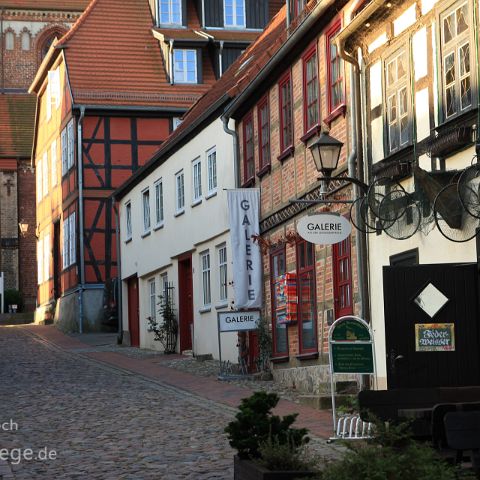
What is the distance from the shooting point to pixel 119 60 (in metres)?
38.5

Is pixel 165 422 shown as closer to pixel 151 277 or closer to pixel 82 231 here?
pixel 151 277

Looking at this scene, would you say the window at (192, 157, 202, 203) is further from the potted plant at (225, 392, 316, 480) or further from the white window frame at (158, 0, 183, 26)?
the potted plant at (225, 392, 316, 480)

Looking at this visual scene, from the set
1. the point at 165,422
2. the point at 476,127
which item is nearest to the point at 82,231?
the point at 165,422

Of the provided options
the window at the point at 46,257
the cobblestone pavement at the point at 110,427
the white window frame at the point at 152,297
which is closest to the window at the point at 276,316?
the cobblestone pavement at the point at 110,427

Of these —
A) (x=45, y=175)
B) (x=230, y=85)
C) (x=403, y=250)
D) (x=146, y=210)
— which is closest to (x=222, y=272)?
(x=230, y=85)

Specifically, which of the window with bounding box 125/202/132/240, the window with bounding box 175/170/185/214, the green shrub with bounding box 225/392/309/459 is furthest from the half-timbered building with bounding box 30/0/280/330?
the green shrub with bounding box 225/392/309/459

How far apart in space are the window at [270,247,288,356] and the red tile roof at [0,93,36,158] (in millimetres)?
31625

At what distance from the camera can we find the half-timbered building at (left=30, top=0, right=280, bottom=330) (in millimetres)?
36812

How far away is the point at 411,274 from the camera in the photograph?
12797 millimetres

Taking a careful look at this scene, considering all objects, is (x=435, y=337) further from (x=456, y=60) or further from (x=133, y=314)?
(x=133, y=314)

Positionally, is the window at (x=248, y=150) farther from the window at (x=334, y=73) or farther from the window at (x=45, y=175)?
the window at (x=45, y=175)

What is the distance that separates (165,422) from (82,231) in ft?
75.3

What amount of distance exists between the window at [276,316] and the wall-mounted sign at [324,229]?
600cm

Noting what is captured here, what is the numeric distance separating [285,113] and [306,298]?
123 inches
